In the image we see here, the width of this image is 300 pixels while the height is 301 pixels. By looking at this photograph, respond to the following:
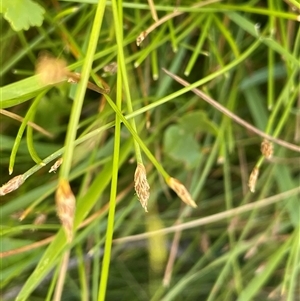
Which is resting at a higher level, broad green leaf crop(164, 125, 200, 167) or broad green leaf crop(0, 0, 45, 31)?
broad green leaf crop(0, 0, 45, 31)

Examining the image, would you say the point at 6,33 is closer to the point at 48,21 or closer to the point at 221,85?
the point at 48,21

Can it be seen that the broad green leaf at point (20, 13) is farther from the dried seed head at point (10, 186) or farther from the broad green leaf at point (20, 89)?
the dried seed head at point (10, 186)

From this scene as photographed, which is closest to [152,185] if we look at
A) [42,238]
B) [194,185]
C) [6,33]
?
[194,185]

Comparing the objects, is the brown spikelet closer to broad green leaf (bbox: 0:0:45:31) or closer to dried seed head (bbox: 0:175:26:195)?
dried seed head (bbox: 0:175:26:195)

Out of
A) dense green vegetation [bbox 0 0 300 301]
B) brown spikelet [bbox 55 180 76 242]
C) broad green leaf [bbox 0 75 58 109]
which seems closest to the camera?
brown spikelet [bbox 55 180 76 242]

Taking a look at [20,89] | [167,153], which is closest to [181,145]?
[167,153]

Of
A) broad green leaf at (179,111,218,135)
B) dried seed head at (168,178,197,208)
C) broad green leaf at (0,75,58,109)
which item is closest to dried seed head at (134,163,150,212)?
dried seed head at (168,178,197,208)
